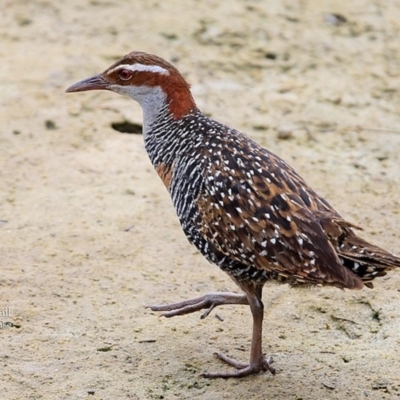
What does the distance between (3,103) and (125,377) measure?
3553 millimetres

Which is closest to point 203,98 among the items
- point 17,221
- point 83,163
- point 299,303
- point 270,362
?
point 83,163

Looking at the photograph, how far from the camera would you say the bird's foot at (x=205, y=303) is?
5633 mm

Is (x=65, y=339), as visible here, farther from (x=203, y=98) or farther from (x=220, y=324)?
(x=203, y=98)

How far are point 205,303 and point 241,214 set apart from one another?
2.67ft

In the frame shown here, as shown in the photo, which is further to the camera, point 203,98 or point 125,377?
point 203,98

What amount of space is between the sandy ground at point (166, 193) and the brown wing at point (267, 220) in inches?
28.5

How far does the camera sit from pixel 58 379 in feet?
16.9

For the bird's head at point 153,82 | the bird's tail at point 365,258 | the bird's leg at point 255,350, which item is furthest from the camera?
A: the bird's head at point 153,82

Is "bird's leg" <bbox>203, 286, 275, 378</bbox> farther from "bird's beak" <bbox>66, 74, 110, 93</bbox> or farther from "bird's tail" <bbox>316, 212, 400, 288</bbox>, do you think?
"bird's beak" <bbox>66, 74, 110, 93</bbox>

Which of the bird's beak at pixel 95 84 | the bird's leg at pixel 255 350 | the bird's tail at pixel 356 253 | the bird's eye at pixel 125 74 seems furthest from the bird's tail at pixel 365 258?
the bird's beak at pixel 95 84

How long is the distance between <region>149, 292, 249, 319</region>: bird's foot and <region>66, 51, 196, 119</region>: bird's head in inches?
43.3

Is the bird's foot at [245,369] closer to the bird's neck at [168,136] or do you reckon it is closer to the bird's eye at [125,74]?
the bird's neck at [168,136]

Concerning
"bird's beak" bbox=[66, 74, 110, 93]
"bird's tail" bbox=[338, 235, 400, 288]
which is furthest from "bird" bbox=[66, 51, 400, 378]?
"bird's beak" bbox=[66, 74, 110, 93]

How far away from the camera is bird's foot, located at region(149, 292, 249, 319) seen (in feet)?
18.5
